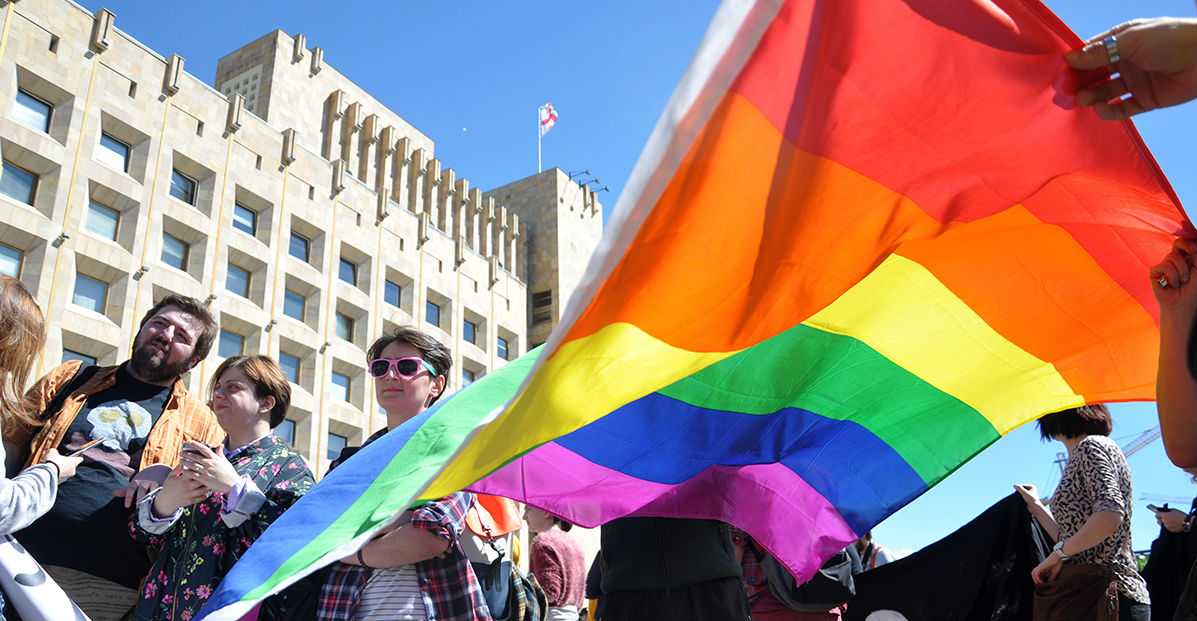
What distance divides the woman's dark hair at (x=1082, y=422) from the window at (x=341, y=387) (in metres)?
25.8

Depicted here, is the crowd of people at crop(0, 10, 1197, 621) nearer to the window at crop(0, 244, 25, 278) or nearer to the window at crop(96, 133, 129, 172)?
the window at crop(0, 244, 25, 278)

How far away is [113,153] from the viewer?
2236cm

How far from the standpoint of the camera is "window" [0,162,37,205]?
19844 mm

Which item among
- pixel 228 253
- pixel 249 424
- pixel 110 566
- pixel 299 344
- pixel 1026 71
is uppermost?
pixel 228 253

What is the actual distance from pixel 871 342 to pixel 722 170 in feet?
3.80

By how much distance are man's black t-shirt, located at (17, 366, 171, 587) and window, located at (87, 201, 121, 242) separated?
2040 cm

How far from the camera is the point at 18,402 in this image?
3.39m

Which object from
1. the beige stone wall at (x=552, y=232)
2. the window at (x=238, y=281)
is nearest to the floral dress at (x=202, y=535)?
the window at (x=238, y=281)

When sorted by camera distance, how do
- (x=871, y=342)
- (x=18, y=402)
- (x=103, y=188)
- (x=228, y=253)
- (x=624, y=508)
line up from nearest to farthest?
(x=871, y=342) < (x=624, y=508) < (x=18, y=402) < (x=103, y=188) < (x=228, y=253)

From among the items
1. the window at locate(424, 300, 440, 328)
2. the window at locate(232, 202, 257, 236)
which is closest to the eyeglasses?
the window at locate(232, 202, 257, 236)

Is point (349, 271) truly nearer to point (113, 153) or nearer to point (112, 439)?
point (113, 153)

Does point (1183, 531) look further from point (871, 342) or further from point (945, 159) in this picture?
point (945, 159)

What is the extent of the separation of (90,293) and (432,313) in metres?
12.4

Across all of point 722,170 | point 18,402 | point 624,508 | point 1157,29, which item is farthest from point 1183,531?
point 18,402
